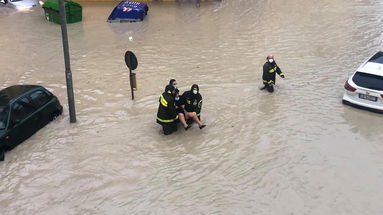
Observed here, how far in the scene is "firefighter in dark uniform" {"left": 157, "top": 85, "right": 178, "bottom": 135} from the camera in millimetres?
9992

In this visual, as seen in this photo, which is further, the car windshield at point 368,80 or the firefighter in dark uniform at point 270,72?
the firefighter in dark uniform at point 270,72

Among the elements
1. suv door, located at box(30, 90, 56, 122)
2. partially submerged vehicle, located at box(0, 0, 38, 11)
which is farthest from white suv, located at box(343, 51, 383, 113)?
partially submerged vehicle, located at box(0, 0, 38, 11)

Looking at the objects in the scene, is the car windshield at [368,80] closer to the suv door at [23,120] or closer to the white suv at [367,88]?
the white suv at [367,88]

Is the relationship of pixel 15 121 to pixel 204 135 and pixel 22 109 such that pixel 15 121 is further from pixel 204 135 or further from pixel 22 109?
pixel 204 135

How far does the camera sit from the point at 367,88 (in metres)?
11.0

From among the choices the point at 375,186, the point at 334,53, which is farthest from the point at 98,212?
the point at 334,53

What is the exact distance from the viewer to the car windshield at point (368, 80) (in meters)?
10.9

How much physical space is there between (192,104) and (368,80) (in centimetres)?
488

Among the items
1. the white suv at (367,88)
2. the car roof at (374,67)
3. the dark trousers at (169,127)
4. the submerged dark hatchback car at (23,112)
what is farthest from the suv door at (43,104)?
the car roof at (374,67)

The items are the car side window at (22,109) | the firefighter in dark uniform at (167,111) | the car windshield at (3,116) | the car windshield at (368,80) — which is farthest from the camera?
the car windshield at (368,80)

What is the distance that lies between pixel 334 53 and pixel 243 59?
154 inches

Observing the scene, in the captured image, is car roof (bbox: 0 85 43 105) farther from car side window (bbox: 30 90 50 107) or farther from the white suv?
the white suv

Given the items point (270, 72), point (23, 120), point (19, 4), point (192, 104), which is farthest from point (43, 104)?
point (19, 4)

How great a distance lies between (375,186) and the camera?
27.9ft
